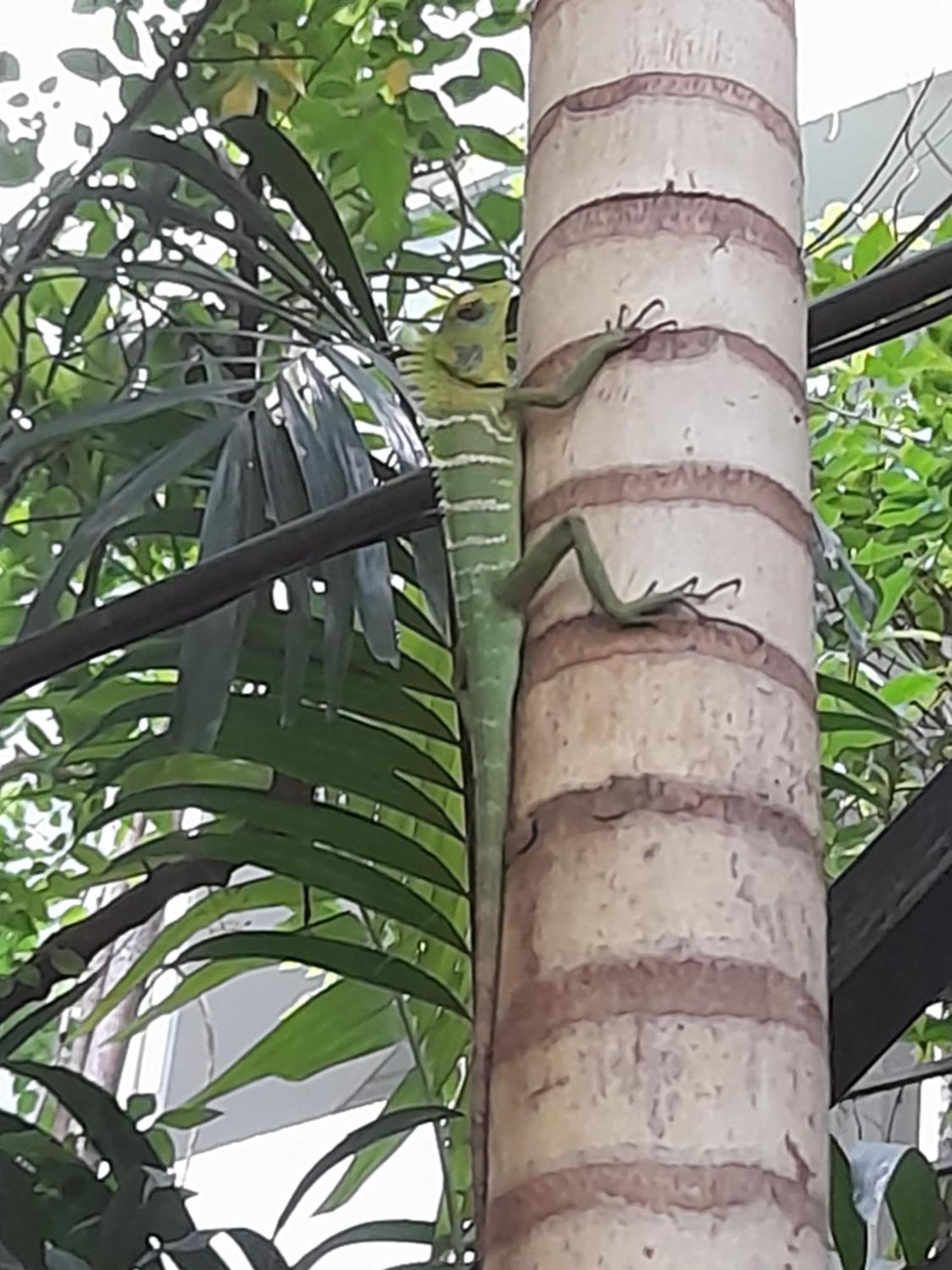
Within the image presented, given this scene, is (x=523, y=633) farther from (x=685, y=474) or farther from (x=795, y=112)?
(x=795, y=112)

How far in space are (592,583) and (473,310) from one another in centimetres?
41

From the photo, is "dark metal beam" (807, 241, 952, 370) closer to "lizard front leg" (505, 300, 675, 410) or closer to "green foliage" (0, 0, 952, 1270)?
"lizard front leg" (505, 300, 675, 410)

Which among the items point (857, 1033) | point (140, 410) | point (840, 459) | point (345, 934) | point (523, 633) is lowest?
point (857, 1033)

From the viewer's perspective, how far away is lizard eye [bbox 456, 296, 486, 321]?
104 cm

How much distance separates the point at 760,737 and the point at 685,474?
4.5 inches

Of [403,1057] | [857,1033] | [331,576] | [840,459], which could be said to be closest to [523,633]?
[857,1033]

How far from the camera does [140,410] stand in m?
1.29

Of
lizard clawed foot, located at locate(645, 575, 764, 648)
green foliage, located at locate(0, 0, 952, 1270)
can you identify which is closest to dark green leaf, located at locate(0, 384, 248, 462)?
green foliage, located at locate(0, 0, 952, 1270)

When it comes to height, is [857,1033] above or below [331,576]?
below

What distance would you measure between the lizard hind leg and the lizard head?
27 cm

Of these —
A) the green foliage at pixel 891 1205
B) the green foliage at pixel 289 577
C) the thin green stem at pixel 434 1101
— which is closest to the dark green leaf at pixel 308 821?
the green foliage at pixel 289 577

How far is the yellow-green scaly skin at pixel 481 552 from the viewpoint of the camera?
698mm

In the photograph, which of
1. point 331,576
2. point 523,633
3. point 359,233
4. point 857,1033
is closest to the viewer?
point 523,633

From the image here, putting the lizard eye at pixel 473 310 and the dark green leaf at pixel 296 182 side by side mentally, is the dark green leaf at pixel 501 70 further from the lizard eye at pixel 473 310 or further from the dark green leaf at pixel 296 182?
the lizard eye at pixel 473 310
